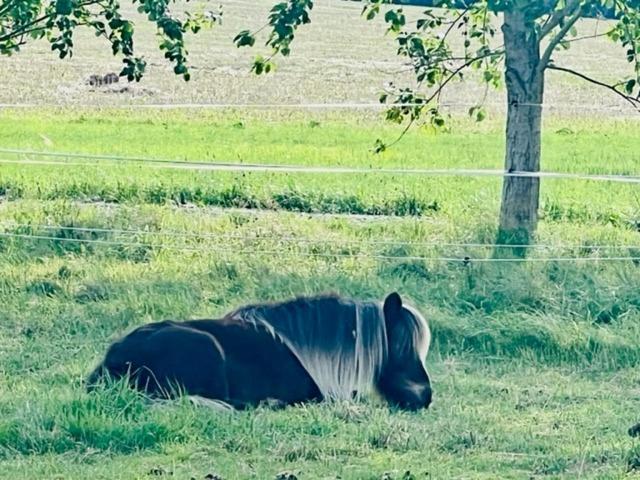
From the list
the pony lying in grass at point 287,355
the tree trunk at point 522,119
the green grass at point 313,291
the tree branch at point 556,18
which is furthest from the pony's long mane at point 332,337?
the tree branch at point 556,18

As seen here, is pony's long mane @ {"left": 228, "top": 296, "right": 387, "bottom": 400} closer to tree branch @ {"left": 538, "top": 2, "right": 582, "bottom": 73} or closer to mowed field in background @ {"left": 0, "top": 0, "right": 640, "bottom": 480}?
mowed field in background @ {"left": 0, "top": 0, "right": 640, "bottom": 480}

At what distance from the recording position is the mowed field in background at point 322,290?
4848 mm

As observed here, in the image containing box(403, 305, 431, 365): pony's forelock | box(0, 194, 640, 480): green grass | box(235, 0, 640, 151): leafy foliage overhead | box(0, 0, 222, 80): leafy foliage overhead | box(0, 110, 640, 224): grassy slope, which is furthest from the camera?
box(0, 110, 640, 224): grassy slope

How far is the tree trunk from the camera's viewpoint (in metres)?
9.57

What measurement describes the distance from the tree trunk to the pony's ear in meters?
3.51

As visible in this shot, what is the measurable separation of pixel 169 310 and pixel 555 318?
236 centimetres

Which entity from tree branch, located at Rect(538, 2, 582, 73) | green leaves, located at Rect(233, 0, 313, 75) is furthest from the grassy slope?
green leaves, located at Rect(233, 0, 313, 75)

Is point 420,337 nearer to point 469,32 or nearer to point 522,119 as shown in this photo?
point 522,119

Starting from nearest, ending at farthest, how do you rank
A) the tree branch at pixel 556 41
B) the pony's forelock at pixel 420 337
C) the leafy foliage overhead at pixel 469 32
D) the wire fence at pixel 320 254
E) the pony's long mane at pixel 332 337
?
the pony's long mane at pixel 332 337, the pony's forelock at pixel 420 337, the wire fence at pixel 320 254, the leafy foliage overhead at pixel 469 32, the tree branch at pixel 556 41

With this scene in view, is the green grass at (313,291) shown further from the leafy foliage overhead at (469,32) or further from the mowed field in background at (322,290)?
the leafy foliage overhead at (469,32)

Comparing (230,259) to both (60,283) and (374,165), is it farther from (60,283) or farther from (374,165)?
(374,165)

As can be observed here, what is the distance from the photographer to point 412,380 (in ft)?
19.9

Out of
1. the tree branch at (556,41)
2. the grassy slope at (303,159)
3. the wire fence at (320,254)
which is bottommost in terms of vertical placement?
the wire fence at (320,254)

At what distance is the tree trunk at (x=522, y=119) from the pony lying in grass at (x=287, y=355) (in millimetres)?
3556
